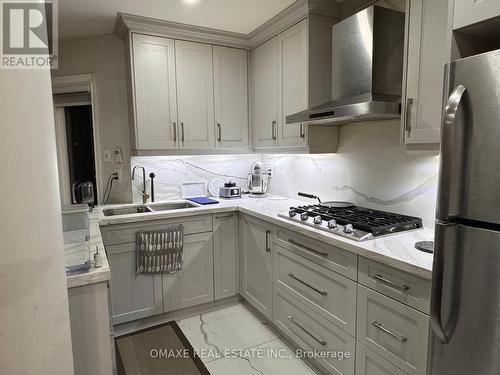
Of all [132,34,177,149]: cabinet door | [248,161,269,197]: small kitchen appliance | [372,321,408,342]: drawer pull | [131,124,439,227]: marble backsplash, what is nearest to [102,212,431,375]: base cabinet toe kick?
[372,321,408,342]: drawer pull

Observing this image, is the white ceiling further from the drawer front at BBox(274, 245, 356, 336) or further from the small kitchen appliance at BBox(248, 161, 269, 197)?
the drawer front at BBox(274, 245, 356, 336)

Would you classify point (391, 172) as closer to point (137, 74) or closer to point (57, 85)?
point (137, 74)

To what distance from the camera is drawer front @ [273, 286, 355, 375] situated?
174cm

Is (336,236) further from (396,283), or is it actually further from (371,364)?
(371,364)

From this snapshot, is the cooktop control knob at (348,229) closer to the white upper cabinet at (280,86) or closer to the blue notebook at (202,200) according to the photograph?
the white upper cabinet at (280,86)

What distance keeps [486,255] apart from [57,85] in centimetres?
321

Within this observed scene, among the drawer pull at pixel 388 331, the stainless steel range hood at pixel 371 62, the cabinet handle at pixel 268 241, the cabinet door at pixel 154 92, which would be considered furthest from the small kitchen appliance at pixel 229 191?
the drawer pull at pixel 388 331

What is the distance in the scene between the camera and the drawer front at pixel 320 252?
1.66 metres

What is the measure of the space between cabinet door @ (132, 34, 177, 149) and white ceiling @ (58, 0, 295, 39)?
23 cm

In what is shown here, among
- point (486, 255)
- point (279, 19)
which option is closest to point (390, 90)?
point (279, 19)

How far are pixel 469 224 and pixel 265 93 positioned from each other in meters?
2.17

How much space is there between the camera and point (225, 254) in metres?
2.77

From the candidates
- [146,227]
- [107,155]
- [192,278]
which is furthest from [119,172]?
[192,278]

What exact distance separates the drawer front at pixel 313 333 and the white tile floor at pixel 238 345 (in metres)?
0.14
